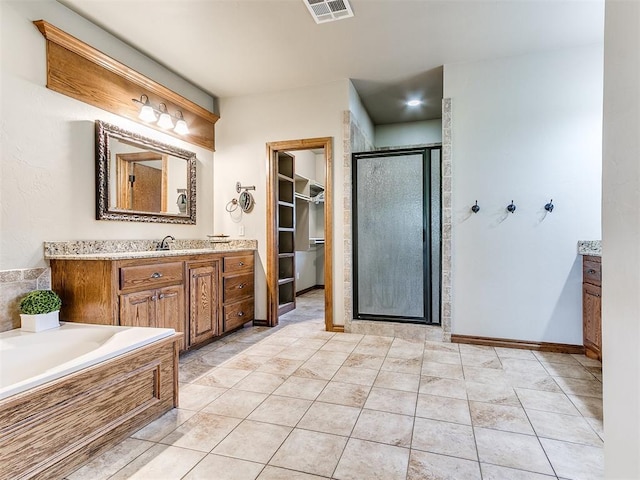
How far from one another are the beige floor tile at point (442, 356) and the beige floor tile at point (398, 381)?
43 cm

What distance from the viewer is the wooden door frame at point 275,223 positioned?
12.5 ft

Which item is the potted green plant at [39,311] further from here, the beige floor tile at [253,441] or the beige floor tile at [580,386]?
the beige floor tile at [580,386]

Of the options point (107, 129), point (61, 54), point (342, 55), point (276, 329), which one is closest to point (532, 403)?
point (276, 329)

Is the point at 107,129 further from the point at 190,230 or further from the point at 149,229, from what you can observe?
the point at 190,230

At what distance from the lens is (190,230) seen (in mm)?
3873

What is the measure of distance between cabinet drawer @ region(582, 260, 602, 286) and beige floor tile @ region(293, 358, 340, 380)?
2.14 m

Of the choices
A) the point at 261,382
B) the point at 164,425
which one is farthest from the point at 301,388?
the point at 164,425

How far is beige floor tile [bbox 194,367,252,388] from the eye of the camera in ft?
8.07

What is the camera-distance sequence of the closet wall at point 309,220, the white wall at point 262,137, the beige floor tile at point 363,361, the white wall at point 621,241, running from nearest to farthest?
the white wall at point 621,241, the beige floor tile at point 363,361, the white wall at point 262,137, the closet wall at point 309,220

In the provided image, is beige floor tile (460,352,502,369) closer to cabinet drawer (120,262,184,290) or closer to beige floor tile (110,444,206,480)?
beige floor tile (110,444,206,480)

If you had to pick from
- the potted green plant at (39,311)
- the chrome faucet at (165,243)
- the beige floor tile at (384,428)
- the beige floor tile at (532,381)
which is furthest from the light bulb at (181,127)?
the beige floor tile at (532,381)

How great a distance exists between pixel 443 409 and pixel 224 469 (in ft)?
4.17

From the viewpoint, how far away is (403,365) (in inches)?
111

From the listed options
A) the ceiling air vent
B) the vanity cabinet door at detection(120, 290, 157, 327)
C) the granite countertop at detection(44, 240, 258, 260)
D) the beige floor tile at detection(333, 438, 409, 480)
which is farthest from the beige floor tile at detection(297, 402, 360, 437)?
the ceiling air vent
